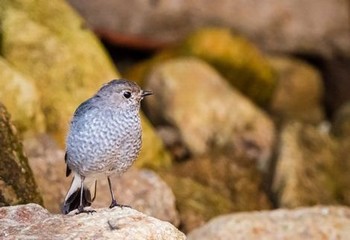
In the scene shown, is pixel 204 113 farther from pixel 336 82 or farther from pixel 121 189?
pixel 336 82

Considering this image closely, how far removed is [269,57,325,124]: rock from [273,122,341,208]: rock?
3017 millimetres

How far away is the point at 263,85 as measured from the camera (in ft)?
41.8

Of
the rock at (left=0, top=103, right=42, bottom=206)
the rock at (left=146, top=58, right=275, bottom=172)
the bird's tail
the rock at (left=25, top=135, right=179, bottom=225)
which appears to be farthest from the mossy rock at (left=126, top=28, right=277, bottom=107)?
the bird's tail

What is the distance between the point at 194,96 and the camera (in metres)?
11.0

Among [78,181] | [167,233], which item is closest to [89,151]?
[78,181]

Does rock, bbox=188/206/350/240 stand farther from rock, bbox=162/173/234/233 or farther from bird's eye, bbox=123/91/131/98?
bird's eye, bbox=123/91/131/98

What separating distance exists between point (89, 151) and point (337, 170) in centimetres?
480

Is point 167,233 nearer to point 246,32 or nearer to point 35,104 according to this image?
point 35,104

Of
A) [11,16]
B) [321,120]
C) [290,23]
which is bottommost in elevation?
[321,120]

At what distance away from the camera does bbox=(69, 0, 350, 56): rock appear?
521 inches

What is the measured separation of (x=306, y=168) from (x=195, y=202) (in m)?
1.44

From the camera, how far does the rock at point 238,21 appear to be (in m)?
13.2

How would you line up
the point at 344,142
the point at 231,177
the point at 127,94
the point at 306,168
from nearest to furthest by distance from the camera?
1. the point at 127,94
2. the point at 306,168
3. the point at 231,177
4. the point at 344,142

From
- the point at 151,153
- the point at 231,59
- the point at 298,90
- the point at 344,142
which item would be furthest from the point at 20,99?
the point at 298,90
